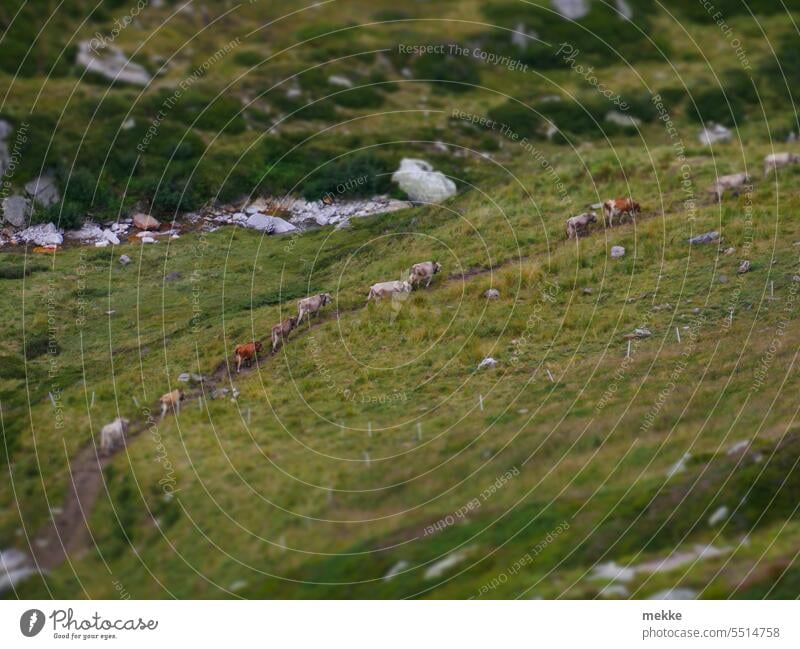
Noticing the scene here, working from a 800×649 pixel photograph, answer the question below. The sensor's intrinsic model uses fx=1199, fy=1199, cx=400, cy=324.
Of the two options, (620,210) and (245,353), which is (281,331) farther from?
(620,210)

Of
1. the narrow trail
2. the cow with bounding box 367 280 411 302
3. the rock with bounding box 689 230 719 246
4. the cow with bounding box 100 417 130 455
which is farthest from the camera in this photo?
the rock with bounding box 689 230 719 246

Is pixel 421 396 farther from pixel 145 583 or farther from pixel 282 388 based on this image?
pixel 145 583

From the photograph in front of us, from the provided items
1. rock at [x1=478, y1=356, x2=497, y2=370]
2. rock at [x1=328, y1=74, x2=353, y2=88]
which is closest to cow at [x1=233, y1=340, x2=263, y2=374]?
rock at [x1=478, y1=356, x2=497, y2=370]

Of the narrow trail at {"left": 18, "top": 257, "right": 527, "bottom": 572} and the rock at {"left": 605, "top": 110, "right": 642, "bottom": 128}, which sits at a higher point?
the rock at {"left": 605, "top": 110, "right": 642, "bottom": 128}

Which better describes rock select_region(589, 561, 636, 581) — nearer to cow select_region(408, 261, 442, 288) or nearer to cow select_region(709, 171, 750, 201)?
cow select_region(408, 261, 442, 288)

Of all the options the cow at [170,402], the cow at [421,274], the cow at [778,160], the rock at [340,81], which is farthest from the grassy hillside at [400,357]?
the cow at [778,160]
